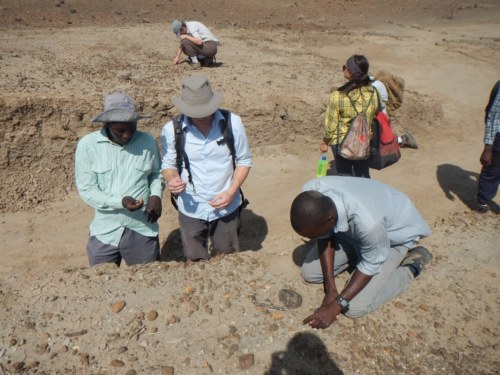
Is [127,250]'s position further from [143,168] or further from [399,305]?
[399,305]

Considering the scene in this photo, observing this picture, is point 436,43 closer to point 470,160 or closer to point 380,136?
point 470,160

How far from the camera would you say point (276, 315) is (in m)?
3.12

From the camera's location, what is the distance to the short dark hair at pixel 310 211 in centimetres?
262

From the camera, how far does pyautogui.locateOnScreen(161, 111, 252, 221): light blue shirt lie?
3.23m

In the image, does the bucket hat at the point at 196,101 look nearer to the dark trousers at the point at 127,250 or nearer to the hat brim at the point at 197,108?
the hat brim at the point at 197,108

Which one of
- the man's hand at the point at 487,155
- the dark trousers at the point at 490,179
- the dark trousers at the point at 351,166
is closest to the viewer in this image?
the dark trousers at the point at 351,166

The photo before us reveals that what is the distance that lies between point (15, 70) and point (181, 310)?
5637mm

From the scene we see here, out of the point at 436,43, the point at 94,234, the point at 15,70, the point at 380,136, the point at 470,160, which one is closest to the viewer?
the point at 94,234

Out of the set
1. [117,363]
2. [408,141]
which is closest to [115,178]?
[117,363]

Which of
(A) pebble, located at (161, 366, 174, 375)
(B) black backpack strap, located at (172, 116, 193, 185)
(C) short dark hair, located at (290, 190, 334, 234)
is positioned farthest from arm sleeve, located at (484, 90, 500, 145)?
(A) pebble, located at (161, 366, 174, 375)

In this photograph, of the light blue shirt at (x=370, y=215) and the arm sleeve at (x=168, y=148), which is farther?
the arm sleeve at (x=168, y=148)

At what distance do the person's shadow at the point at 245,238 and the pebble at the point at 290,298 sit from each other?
1843mm

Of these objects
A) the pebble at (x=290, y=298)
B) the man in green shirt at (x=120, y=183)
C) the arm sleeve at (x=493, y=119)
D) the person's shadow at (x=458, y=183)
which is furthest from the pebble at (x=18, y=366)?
the person's shadow at (x=458, y=183)

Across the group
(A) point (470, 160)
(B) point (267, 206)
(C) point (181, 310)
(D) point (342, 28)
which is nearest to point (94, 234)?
(C) point (181, 310)
